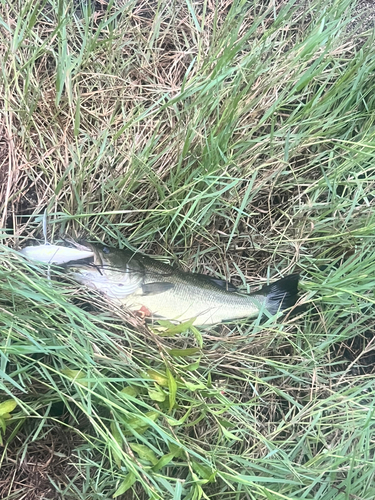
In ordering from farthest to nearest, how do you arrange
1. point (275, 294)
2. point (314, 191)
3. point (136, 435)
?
point (314, 191) < point (275, 294) < point (136, 435)

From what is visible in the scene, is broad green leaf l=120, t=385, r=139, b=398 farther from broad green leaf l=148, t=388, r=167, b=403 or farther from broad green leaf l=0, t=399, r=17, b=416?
broad green leaf l=0, t=399, r=17, b=416

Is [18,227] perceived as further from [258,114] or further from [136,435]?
[258,114]

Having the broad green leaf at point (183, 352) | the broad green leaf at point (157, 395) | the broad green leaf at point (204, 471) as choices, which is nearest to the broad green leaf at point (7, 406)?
the broad green leaf at point (157, 395)

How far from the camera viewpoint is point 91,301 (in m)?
1.80

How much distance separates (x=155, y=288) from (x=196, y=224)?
37 centimetres

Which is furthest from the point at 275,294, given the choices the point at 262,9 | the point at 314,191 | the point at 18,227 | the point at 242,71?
the point at 262,9

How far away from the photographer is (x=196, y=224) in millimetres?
1942

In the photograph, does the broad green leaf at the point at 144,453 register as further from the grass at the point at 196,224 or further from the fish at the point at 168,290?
the fish at the point at 168,290

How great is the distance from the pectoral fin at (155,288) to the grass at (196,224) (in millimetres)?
155

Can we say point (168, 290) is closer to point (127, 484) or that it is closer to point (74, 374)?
point (74, 374)

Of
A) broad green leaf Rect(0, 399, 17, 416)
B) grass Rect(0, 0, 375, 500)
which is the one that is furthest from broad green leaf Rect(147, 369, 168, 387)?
broad green leaf Rect(0, 399, 17, 416)

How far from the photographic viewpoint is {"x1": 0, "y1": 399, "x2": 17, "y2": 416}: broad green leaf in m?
1.59

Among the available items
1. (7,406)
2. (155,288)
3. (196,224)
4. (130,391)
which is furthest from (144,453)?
(196,224)

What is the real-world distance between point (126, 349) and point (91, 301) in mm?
269
